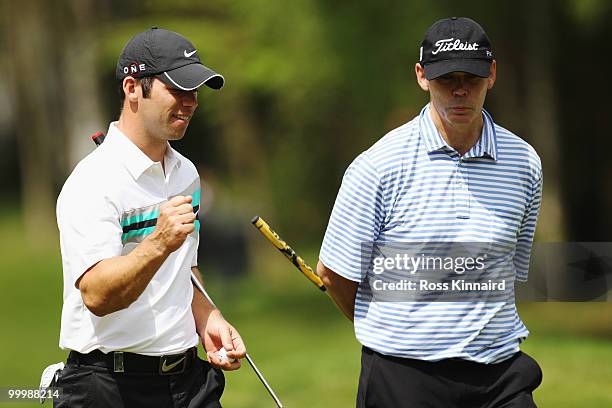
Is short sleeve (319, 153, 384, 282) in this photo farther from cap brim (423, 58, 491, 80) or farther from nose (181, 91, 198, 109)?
nose (181, 91, 198, 109)

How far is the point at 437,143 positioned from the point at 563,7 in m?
10.7

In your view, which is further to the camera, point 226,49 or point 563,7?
point 226,49

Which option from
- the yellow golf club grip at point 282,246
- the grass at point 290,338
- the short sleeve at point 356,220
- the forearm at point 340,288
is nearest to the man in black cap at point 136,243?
the yellow golf club grip at point 282,246

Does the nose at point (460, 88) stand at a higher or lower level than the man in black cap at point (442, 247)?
higher

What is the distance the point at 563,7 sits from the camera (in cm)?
1459

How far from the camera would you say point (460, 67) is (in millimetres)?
A: 4445

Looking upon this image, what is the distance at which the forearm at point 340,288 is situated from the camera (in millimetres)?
4699

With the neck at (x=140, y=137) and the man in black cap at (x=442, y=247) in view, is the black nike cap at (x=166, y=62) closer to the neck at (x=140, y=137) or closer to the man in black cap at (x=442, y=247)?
the neck at (x=140, y=137)

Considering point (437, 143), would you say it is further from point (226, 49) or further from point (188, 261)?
point (226, 49)

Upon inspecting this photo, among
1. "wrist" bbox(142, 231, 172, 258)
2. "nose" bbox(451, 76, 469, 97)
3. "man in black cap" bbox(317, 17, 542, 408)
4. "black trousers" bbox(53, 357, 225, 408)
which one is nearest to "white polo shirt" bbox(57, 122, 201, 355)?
"black trousers" bbox(53, 357, 225, 408)

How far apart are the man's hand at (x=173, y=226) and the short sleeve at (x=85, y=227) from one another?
22 cm

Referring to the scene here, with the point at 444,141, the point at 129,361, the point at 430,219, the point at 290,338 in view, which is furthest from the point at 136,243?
the point at 290,338

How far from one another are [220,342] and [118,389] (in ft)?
1.72

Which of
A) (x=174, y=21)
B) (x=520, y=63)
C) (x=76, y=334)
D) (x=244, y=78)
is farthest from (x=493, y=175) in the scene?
(x=174, y=21)
